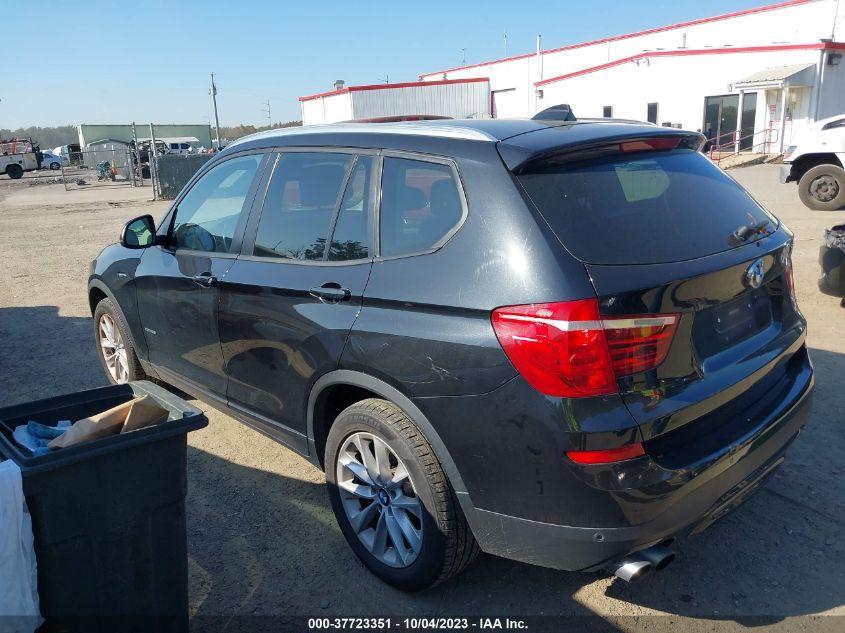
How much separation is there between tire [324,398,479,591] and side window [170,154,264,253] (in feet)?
4.59

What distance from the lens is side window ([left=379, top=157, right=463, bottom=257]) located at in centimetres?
268

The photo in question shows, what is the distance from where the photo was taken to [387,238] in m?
2.88

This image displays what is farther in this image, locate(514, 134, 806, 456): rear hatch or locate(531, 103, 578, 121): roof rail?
locate(531, 103, 578, 121): roof rail

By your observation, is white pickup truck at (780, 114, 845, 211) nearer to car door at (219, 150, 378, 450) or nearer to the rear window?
the rear window

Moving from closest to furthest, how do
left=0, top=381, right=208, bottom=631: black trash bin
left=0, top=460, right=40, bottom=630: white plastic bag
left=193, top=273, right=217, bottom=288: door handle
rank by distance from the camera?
left=0, top=460, right=40, bottom=630: white plastic bag → left=0, top=381, right=208, bottom=631: black trash bin → left=193, top=273, right=217, bottom=288: door handle

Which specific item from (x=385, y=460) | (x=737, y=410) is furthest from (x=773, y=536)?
(x=385, y=460)

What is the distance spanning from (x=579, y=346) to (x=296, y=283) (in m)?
1.45

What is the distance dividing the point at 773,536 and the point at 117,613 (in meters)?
2.83

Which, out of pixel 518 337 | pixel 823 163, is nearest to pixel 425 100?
pixel 823 163

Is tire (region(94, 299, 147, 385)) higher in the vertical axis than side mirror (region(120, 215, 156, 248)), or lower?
lower

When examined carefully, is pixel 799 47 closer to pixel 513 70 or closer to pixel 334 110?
pixel 334 110

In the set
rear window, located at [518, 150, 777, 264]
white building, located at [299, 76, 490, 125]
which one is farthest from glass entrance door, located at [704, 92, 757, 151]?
rear window, located at [518, 150, 777, 264]

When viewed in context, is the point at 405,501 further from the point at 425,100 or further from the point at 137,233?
the point at 425,100

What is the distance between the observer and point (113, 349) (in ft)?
17.0
